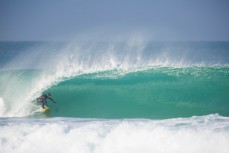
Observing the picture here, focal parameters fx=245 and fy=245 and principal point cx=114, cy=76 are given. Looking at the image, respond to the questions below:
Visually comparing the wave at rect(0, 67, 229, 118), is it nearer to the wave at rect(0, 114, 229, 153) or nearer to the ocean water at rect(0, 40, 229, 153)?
the ocean water at rect(0, 40, 229, 153)

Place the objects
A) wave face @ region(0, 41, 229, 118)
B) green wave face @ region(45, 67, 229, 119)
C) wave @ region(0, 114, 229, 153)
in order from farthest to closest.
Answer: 1. wave face @ region(0, 41, 229, 118)
2. green wave face @ region(45, 67, 229, 119)
3. wave @ region(0, 114, 229, 153)

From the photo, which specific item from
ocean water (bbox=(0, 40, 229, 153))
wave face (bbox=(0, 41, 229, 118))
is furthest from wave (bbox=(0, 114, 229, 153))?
wave face (bbox=(0, 41, 229, 118))

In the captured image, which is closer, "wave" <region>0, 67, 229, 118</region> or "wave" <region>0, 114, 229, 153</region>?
"wave" <region>0, 114, 229, 153</region>

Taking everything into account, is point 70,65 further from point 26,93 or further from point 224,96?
Result: point 224,96

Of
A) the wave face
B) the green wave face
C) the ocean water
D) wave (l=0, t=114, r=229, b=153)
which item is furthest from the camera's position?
the wave face

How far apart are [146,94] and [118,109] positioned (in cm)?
A: 193

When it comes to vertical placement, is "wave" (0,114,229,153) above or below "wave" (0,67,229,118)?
below

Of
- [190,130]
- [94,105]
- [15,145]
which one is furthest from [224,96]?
[15,145]

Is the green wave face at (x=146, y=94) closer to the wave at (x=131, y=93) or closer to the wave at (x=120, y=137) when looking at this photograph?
the wave at (x=131, y=93)

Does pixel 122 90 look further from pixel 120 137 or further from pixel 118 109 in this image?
pixel 120 137

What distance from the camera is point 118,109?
Answer: 35.7 feet

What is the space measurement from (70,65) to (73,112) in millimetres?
4795

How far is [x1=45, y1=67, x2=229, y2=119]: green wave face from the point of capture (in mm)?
10312

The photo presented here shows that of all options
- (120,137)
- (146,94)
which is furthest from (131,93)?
(120,137)
